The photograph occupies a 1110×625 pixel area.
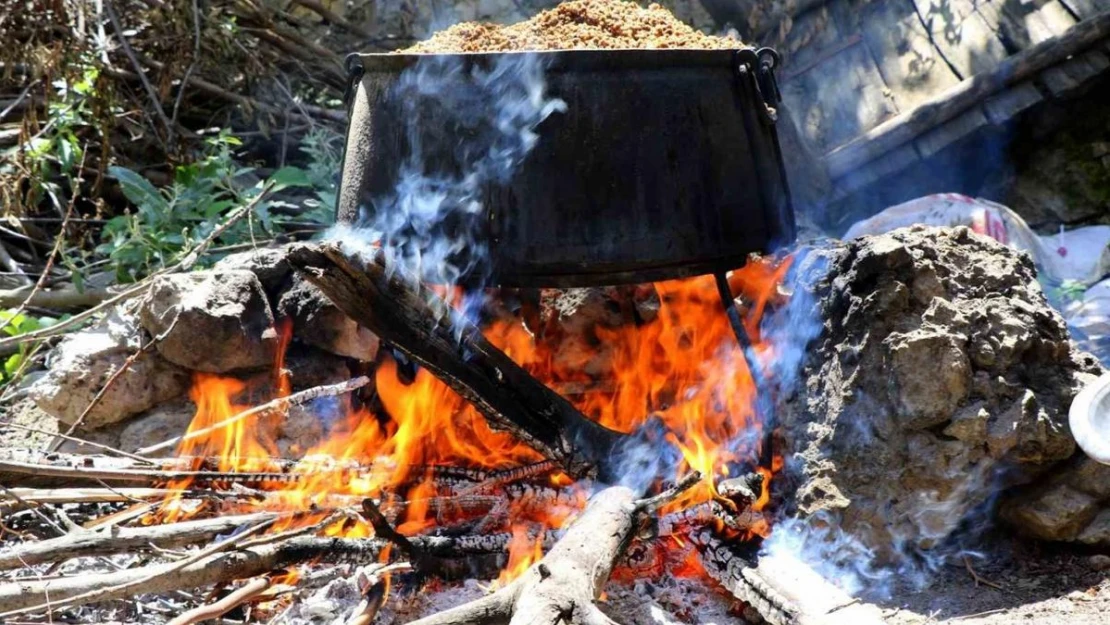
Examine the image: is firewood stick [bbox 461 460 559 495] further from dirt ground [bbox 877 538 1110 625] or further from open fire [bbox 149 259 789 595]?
dirt ground [bbox 877 538 1110 625]

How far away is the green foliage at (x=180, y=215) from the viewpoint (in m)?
4.38

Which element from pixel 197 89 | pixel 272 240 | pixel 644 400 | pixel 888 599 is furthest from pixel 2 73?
pixel 888 599

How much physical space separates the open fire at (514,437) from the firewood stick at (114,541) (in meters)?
0.23

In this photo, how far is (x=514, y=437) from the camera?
293 cm

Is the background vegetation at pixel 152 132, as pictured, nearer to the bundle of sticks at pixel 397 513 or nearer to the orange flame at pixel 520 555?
the bundle of sticks at pixel 397 513

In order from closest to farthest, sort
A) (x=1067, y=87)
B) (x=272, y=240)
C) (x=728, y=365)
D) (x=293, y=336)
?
1. (x=728, y=365)
2. (x=293, y=336)
3. (x=272, y=240)
4. (x=1067, y=87)

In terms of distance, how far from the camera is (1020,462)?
8.49 ft

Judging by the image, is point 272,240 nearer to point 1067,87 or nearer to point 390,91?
point 390,91

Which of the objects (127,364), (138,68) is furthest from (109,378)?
(138,68)

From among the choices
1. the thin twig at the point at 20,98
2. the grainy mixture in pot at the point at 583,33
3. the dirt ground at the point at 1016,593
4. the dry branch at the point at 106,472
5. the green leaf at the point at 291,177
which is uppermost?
the thin twig at the point at 20,98

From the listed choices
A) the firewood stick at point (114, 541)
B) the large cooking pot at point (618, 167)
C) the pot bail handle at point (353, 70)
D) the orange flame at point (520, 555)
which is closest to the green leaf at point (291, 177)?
the pot bail handle at point (353, 70)

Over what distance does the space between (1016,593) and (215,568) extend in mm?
1692

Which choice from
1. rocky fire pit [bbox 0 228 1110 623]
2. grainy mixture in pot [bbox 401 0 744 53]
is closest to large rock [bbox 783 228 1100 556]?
rocky fire pit [bbox 0 228 1110 623]

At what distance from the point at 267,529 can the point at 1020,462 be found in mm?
1758
